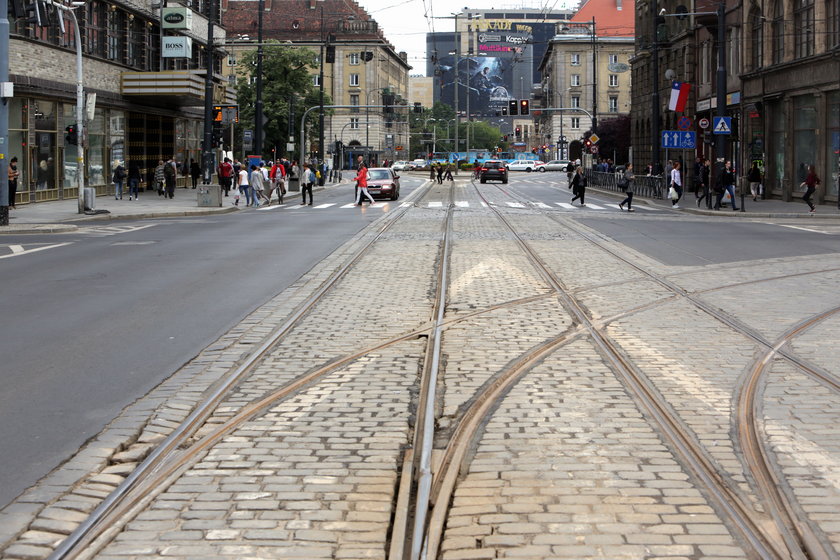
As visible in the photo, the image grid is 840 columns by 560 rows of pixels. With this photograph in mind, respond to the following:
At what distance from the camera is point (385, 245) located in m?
22.7

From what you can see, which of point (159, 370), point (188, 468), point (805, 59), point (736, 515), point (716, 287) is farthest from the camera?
point (805, 59)

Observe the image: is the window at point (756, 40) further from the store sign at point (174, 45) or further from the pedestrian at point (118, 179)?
the pedestrian at point (118, 179)

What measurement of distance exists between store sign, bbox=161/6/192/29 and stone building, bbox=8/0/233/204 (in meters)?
0.05

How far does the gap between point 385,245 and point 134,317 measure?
35.1 ft

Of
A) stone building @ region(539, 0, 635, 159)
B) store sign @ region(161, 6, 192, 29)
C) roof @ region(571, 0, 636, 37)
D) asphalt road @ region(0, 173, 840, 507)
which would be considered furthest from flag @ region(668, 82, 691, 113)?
roof @ region(571, 0, 636, 37)

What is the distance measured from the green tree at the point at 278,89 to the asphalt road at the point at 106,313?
59.0 meters

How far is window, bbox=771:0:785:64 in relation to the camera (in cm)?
4222

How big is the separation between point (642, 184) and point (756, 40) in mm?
8662

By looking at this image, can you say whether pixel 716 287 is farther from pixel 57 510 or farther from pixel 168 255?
pixel 57 510

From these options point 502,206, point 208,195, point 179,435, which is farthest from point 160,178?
point 179,435

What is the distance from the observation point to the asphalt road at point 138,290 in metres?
7.71

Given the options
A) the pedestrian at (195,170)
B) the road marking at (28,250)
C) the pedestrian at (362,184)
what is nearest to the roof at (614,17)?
the pedestrian at (195,170)

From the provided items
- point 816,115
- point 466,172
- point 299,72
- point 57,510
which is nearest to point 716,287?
point 57,510

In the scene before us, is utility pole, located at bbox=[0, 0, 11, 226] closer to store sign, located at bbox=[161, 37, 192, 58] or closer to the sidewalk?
the sidewalk
